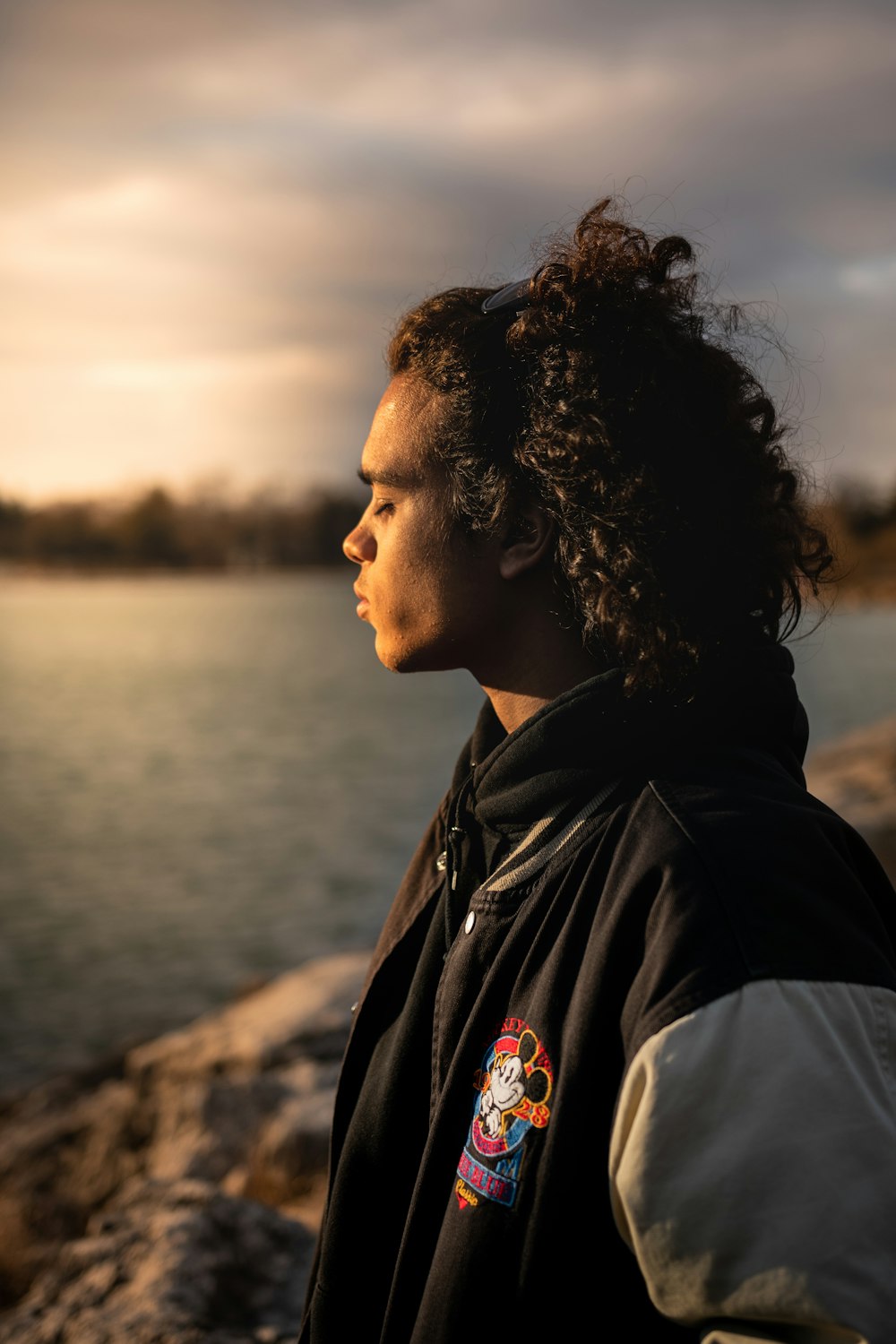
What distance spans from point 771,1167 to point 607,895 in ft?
1.35

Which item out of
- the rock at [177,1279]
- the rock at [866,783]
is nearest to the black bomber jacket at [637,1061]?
the rock at [177,1279]

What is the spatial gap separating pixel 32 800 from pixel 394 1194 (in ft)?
68.4

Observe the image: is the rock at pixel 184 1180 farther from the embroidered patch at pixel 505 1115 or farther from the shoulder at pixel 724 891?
the shoulder at pixel 724 891

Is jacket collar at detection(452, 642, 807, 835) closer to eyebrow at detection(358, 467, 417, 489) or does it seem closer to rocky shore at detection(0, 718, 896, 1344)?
eyebrow at detection(358, 467, 417, 489)

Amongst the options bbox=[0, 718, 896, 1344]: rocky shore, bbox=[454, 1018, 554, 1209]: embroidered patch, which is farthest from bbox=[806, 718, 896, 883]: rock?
bbox=[454, 1018, 554, 1209]: embroidered patch

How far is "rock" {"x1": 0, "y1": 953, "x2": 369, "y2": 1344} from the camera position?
284 cm

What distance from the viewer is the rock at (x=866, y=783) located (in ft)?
33.0

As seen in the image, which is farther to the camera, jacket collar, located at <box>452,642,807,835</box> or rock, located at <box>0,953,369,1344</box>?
rock, located at <box>0,953,369,1344</box>

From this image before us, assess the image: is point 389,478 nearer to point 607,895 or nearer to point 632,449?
point 632,449

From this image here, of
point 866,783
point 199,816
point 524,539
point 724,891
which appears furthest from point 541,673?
point 199,816

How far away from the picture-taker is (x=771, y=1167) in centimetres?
130

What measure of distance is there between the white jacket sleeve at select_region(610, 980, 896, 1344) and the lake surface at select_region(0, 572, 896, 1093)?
3.37 feet

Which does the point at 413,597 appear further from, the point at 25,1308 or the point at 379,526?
the point at 25,1308

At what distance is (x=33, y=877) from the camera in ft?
49.5
